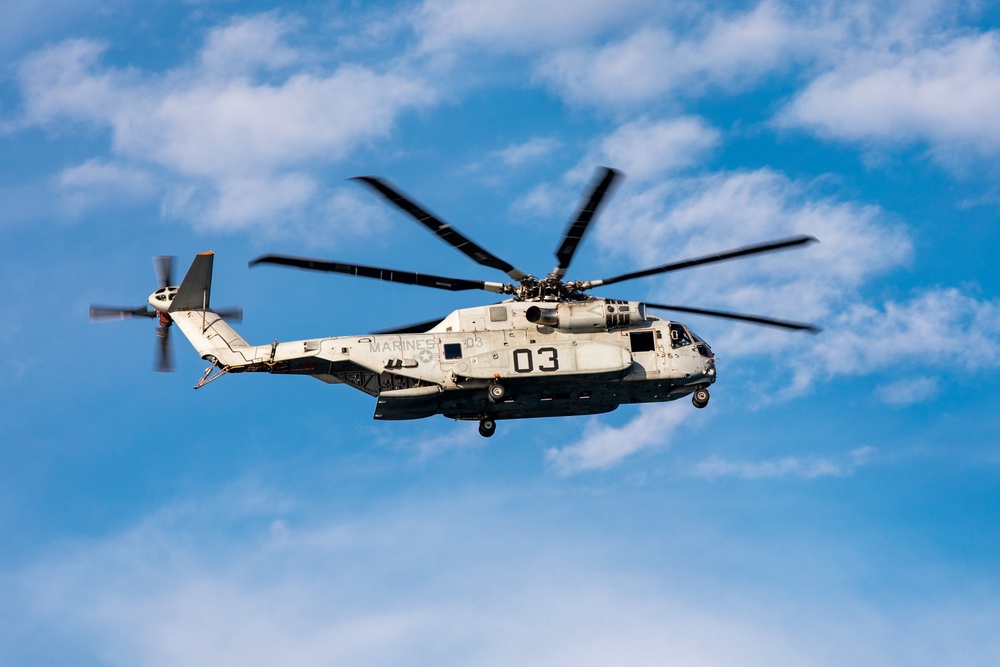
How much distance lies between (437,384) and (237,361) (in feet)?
25.5

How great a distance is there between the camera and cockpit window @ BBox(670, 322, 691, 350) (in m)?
48.9

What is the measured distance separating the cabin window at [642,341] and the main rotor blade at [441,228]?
5184 millimetres

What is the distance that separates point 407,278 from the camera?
44.3 meters

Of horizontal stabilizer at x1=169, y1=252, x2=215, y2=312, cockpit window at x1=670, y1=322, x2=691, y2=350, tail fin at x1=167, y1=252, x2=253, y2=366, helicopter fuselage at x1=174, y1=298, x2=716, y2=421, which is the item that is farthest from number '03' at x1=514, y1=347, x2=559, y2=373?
horizontal stabilizer at x1=169, y1=252, x2=215, y2=312

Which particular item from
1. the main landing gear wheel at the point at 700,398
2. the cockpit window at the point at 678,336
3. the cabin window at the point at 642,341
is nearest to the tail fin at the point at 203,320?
the cabin window at the point at 642,341

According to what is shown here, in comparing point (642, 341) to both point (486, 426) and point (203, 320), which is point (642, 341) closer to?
point (486, 426)

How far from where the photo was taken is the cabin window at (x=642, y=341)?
48.3 m

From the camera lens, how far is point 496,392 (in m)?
46.3

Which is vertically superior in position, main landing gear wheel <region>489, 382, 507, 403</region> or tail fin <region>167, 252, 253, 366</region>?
tail fin <region>167, 252, 253, 366</region>

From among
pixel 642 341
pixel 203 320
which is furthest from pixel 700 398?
pixel 203 320

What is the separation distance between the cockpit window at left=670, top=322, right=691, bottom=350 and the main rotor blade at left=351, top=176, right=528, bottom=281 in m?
6.74

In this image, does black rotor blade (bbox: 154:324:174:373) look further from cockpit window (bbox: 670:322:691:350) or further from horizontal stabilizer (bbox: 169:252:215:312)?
cockpit window (bbox: 670:322:691:350)

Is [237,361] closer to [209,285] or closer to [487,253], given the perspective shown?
[209,285]

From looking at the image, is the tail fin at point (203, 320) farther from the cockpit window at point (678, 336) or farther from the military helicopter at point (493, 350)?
the cockpit window at point (678, 336)
